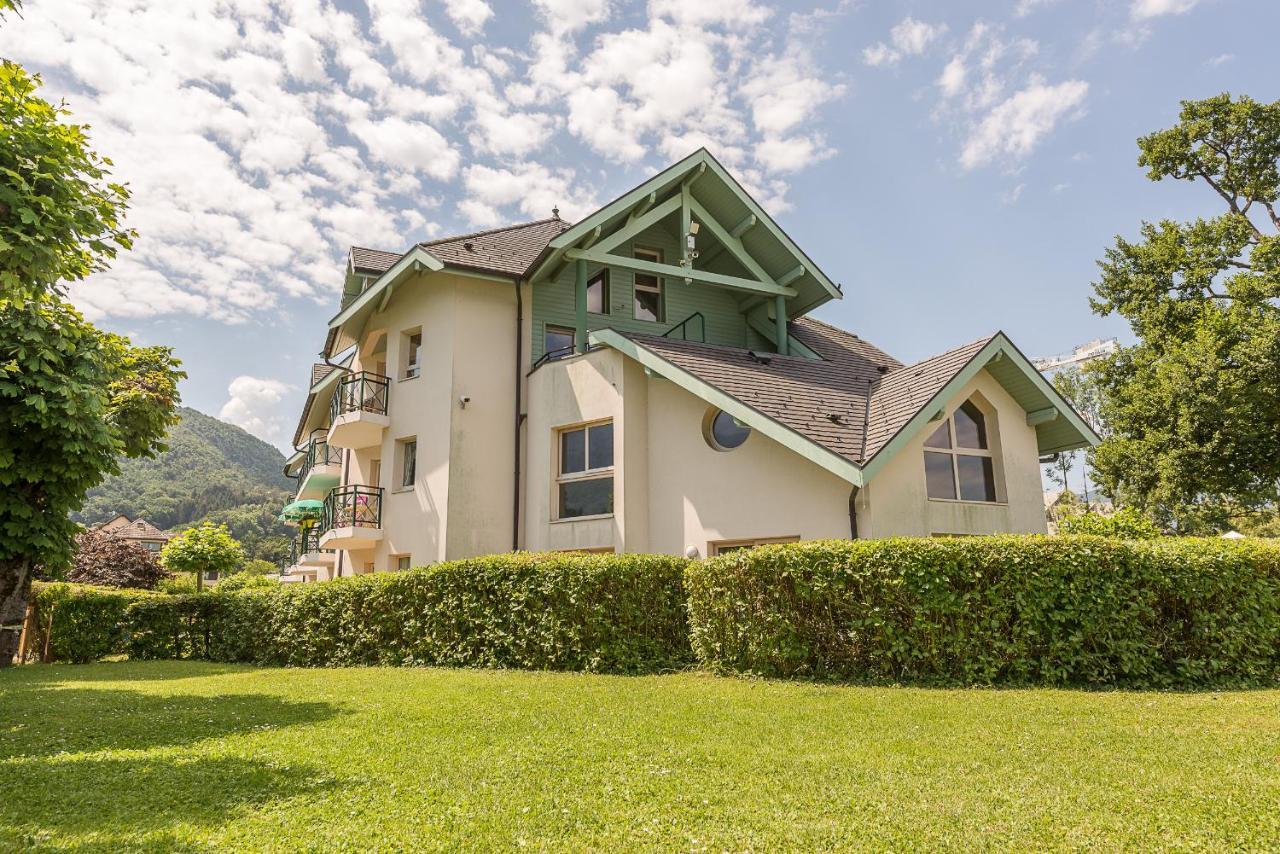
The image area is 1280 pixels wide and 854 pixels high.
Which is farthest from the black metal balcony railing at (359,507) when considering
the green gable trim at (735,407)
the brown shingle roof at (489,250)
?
the green gable trim at (735,407)

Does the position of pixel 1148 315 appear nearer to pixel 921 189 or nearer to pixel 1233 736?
pixel 921 189

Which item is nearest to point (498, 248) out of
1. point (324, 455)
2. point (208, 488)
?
point (324, 455)

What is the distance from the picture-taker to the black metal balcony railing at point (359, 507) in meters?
20.6

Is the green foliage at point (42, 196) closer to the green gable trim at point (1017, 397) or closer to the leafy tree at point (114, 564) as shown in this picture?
the green gable trim at point (1017, 397)

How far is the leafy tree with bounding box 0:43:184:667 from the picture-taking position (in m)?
7.73

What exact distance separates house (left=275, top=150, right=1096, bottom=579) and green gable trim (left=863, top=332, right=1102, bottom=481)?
5cm

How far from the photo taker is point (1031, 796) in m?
5.24

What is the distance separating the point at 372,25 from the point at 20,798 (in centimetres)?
1398

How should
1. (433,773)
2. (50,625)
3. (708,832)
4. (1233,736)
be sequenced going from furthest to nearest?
(50,625)
(1233,736)
(433,773)
(708,832)

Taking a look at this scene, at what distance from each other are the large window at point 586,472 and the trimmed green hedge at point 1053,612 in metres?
7.71

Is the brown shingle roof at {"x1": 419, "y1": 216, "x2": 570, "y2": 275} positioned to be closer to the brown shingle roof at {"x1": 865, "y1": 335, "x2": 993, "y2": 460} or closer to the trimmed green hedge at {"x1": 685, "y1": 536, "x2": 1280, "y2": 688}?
the brown shingle roof at {"x1": 865, "y1": 335, "x2": 993, "y2": 460}

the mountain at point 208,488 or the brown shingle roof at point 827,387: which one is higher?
the mountain at point 208,488

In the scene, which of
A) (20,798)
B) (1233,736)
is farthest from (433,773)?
(1233,736)

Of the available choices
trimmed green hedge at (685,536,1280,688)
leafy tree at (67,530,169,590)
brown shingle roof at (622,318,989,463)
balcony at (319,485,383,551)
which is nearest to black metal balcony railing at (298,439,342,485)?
balcony at (319,485,383,551)
